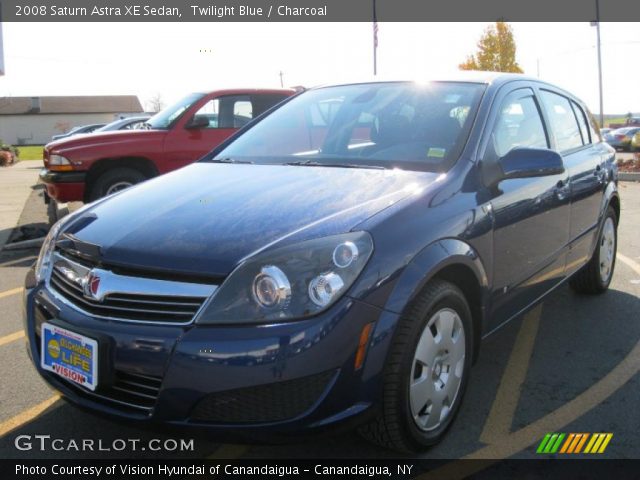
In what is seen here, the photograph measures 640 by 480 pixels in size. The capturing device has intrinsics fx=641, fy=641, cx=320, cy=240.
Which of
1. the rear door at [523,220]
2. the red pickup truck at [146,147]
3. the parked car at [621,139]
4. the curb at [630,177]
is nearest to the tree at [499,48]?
the parked car at [621,139]

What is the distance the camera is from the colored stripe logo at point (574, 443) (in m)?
2.84

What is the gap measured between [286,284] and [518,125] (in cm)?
204

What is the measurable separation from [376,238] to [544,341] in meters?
2.25

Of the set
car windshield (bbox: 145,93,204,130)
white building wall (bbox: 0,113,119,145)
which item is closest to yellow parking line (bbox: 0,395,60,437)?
car windshield (bbox: 145,93,204,130)

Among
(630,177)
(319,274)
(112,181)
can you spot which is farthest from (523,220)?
(630,177)

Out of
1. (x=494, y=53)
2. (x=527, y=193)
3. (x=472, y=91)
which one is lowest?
(x=527, y=193)

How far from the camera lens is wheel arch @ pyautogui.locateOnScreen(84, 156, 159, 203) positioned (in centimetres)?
802

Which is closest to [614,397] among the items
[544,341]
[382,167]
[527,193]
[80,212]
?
[544,341]

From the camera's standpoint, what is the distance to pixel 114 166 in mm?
8164

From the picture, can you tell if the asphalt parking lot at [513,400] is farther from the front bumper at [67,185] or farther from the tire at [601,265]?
the front bumper at [67,185]

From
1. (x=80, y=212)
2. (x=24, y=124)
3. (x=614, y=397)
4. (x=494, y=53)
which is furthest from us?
(x=24, y=124)

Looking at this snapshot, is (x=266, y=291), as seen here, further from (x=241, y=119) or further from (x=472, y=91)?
(x=241, y=119)

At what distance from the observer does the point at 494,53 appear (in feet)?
98.8

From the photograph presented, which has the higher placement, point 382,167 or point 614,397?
point 382,167
